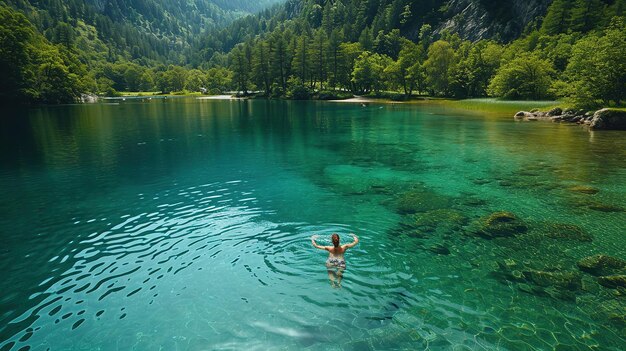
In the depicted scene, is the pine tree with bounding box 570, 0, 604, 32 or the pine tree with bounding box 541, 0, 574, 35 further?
the pine tree with bounding box 541, 0, 574, 35

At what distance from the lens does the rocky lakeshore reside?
2002 inches

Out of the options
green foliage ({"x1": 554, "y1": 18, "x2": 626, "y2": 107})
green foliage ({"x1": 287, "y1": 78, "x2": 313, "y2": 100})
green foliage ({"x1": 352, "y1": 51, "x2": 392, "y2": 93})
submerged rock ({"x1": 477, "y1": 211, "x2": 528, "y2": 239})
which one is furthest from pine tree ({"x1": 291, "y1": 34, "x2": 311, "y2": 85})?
submerged rock ({"x1": 477, "y1": 211, "x2": 528, "y2": 239})

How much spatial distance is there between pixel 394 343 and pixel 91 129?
65.2 metres

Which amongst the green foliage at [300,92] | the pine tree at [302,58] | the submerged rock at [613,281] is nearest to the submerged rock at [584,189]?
the submerged rock at [613,281]

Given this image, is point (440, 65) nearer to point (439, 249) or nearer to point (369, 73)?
point (369, 73)

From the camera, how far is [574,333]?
10.0 metres

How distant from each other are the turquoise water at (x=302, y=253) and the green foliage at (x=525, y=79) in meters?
75.1

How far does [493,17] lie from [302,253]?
19624 centimetres

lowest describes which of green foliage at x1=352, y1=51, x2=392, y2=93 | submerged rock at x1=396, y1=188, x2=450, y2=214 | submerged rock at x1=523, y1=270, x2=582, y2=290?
submerged rock at x1=523, y1=270, x2=582, y2=290

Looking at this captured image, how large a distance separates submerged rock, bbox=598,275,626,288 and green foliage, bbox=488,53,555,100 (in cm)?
9984

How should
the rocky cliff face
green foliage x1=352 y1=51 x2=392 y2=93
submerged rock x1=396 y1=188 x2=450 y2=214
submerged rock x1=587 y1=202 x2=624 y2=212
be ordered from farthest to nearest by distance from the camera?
the rocky cliff face, green foliage x1=352 y1=51 x2=392 y2=93, submerged rock x1=396 y1=188 x2=450 y2=214, submerged rock x1=587 y1=202 x2=624 y2=212

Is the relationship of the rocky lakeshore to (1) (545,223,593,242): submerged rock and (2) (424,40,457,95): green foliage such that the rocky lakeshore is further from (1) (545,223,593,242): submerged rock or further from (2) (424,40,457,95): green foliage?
(2) (424,40,457,95): green foliage

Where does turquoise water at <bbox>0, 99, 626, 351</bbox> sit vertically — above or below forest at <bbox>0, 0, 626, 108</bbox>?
below

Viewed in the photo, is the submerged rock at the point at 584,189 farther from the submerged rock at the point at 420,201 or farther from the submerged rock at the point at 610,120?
the submerged rock at the point at 610,120
